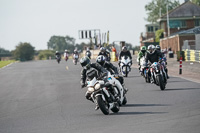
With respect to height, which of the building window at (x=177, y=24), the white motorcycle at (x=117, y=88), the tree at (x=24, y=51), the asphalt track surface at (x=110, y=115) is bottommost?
the asphalt track surface at (x=110, y=115)

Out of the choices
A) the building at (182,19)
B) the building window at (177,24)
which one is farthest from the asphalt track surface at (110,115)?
the building at (182,19)

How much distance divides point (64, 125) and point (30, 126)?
800 millimetres

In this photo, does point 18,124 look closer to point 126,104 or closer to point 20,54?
point 126,104

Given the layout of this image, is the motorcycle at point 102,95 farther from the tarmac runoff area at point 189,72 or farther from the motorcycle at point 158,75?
the tarmac runoff area at point 189,72

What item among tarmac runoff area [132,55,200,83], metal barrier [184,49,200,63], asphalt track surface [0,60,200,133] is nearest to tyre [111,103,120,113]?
asphalt track surface [0,60,200,133]

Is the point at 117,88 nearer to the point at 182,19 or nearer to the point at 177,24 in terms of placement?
the point at 177,24

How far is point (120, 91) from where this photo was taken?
1420 cm

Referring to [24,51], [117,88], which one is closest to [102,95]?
[117,88]

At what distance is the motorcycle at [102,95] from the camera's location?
42.2 ft

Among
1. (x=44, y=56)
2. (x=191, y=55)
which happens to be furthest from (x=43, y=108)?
(x=44, y=56)

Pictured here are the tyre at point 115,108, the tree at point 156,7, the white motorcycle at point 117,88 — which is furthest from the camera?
the tree at point 156,7

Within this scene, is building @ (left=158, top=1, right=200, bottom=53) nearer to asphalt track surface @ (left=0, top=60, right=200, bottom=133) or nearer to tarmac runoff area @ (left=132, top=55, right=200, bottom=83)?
tarmac runoff area @ (left=132, top=55, right=200, bottom=83)

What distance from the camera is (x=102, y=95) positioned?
12898 millimetres

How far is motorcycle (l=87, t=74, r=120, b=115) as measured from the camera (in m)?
12.9
